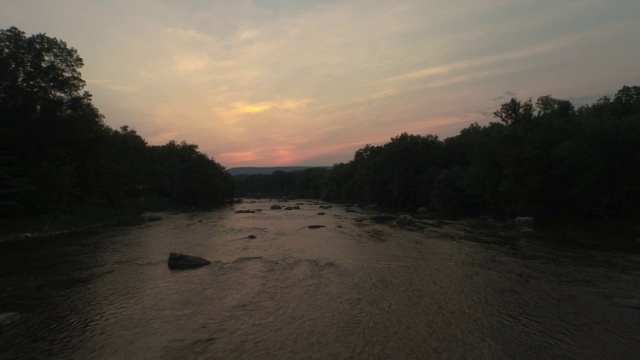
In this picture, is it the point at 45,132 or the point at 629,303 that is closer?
the point at 629,303

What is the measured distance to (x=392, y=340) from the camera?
10.9 m

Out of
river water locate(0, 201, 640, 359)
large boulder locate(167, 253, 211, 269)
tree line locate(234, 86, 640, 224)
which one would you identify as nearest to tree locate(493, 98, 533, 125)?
tree line locate(234, 86, 640, 224)

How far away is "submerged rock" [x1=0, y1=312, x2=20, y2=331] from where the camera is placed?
12095 millimetres

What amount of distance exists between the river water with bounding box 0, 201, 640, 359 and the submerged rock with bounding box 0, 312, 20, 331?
231 mm

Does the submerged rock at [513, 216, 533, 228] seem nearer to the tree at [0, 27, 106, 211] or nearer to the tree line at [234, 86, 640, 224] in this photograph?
the tree line at [234, 86, 640, 224]

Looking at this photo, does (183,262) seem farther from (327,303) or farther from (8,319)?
(327,303)

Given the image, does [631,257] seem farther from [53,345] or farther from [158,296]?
[53,345]

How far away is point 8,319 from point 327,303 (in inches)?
417

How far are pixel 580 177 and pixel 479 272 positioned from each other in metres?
27.2

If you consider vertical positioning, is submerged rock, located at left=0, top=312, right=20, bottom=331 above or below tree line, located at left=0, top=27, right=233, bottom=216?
below

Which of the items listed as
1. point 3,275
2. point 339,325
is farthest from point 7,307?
point 339,325

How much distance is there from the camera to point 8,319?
12.5 meters

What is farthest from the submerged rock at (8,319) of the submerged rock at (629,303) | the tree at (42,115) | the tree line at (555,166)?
the tree line at (555,166)

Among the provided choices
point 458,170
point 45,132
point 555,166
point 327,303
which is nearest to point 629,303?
point 327,303
